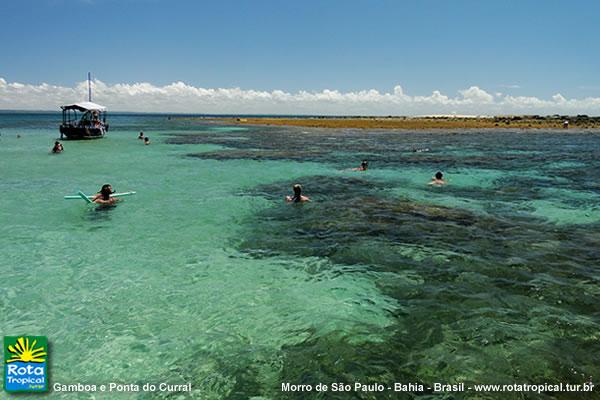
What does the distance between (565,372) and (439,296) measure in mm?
3172

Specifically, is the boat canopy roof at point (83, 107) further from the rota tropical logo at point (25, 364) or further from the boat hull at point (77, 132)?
the rota tropical logo at point (25, 364)

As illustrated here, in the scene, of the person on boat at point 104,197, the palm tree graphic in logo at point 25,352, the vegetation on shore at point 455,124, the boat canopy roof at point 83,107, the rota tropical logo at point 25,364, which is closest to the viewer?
the rota tropical logo at point 25,364

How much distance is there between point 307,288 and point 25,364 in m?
6.20

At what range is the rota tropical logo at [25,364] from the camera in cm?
673

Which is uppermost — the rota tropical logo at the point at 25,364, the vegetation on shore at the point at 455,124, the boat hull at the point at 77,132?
the vegetation on shore at the point at 455,124

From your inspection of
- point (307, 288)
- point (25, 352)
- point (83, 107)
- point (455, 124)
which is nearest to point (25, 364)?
point (25, 352)

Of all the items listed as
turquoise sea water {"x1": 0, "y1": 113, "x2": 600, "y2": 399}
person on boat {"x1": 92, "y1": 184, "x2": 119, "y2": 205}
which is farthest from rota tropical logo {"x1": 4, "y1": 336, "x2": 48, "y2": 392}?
person on boat {"x1": 92, "y1": 184, "x2": 119, "y2": 205}

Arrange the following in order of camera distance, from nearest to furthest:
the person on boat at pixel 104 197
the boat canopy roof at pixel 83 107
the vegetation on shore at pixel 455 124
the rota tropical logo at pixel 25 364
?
1. the rota tropical logo at pixel 25 364
2. the person on boat at pixel 104 197
3. the boat canopy roof at pixel 83 107
4. the vegetation on shore at pixel 455 124

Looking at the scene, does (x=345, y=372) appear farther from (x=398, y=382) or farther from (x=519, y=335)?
(x=519, y=335)

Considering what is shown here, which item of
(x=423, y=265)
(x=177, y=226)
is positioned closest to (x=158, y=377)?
(x=423, y=265)

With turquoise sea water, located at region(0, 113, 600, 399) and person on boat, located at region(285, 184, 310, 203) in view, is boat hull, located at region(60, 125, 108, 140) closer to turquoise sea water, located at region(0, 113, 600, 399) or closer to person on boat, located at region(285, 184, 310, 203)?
turquoise sea water, located at region(0, 113, 600, 399)

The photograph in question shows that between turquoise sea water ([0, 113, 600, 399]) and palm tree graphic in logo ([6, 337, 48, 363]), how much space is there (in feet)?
0.94

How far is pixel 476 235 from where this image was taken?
14445 millimetres

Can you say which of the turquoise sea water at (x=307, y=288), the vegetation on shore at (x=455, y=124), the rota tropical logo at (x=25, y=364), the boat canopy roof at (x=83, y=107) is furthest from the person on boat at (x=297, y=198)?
the vegetation on shore at (x=455, y=124)
